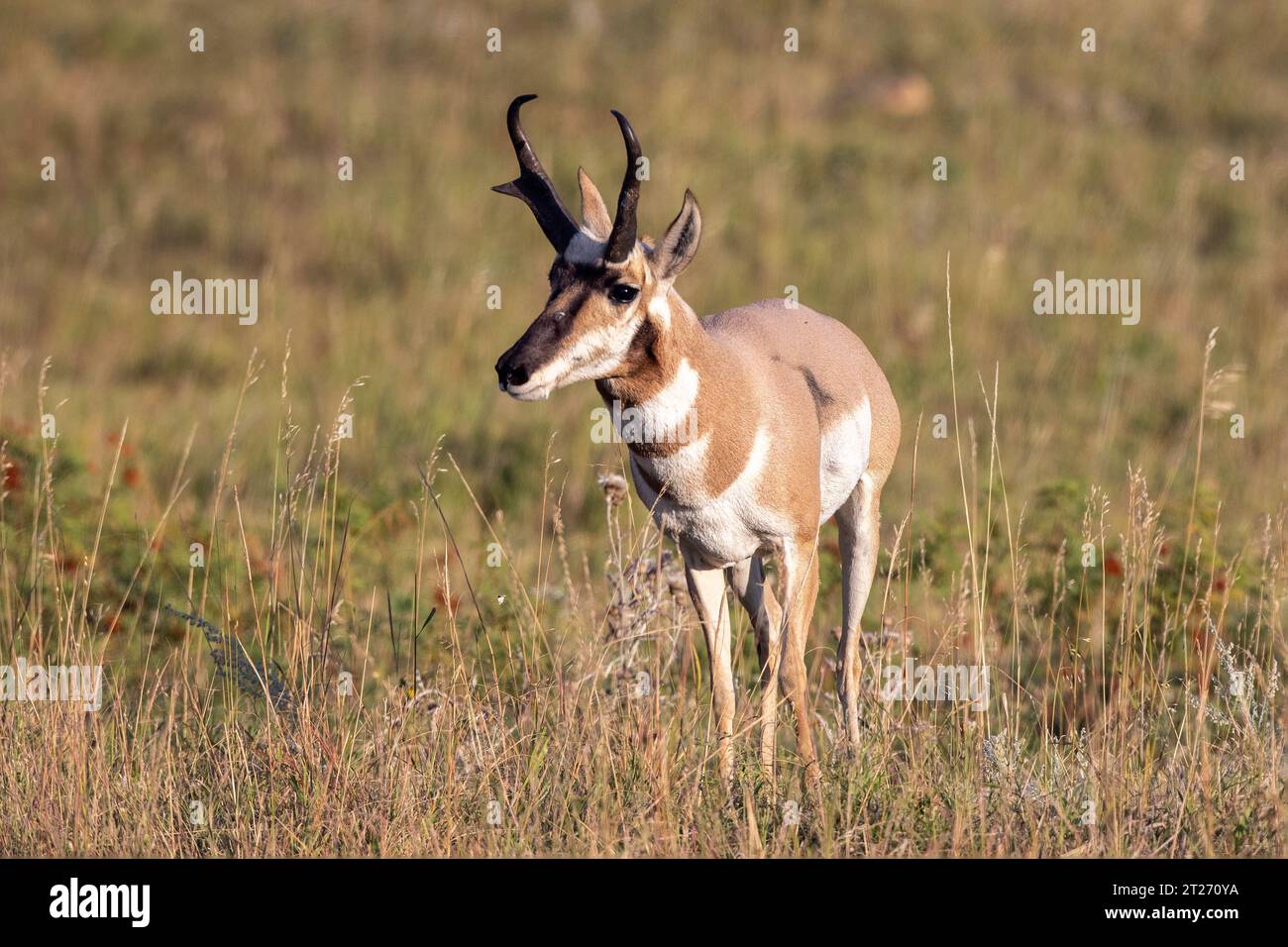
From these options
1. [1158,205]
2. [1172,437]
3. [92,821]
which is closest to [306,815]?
[92,821]

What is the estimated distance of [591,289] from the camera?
15.3 ft

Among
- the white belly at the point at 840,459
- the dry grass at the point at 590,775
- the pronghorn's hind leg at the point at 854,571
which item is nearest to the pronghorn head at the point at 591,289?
the dry grass at the point at 590,775

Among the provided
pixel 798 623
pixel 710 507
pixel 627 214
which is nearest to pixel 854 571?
pixel 798 623

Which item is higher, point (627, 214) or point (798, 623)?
point (627, 214)

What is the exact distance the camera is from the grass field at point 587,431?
497 cm

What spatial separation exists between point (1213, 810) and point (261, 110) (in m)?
16.6

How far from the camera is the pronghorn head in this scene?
14.7 feet

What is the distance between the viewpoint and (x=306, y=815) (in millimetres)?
4895

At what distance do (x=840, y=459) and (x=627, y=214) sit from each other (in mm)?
1420

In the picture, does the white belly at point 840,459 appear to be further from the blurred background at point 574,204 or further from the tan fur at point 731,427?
the blurred background at point 574,204

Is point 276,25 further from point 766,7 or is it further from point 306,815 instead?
point 306,815

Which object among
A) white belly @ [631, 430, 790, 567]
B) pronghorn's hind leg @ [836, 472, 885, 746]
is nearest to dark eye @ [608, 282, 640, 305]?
white belly @ [631, 430, 790, 567]

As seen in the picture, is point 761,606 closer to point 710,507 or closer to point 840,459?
point 840,459

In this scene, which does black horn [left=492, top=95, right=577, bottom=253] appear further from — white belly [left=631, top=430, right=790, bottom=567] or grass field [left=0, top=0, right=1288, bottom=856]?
grass field [left=0, top=0, right=1288, bottom=856]
